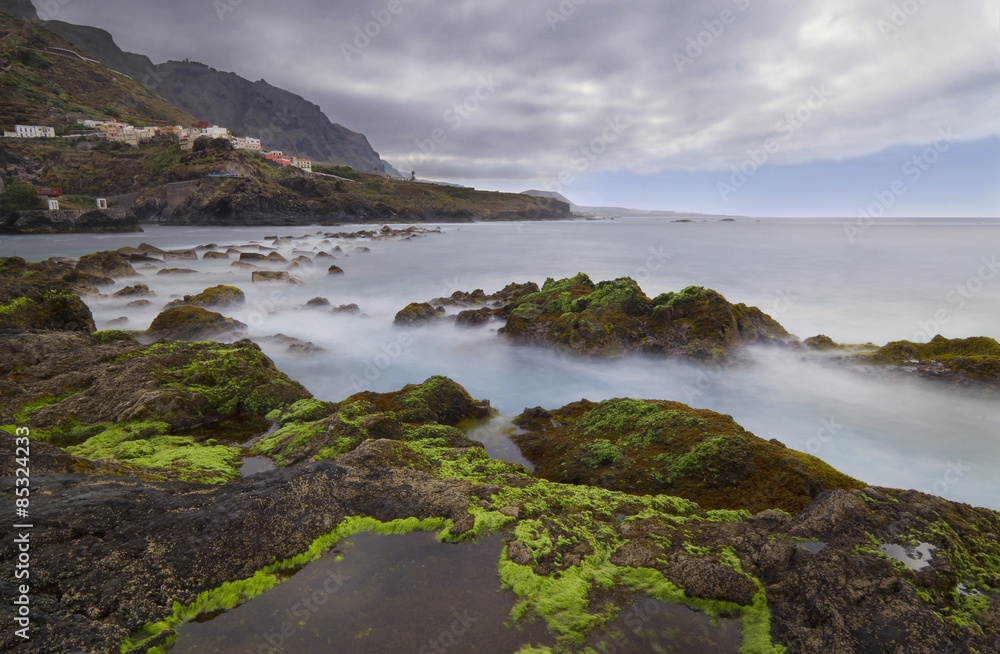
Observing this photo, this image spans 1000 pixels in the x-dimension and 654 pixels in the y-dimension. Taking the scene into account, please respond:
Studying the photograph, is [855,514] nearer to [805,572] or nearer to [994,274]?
[805,572]

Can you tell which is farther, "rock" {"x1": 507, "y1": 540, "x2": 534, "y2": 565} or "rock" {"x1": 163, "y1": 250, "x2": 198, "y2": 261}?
"rock" {"x1": 163, "y1": 250, "x2": 198, "y2": 261}

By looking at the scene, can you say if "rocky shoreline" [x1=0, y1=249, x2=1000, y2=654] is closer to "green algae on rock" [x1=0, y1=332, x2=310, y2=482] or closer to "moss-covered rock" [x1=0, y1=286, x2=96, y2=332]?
"green algae on rock" [x1=0, y1=332, x2=310, y2=482]

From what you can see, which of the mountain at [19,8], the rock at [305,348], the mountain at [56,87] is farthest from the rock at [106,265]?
the mountain at [19,8]

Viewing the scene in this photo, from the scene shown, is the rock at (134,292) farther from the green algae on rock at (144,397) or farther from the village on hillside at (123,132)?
the village on hillside at (123,132)

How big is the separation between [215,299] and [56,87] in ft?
528

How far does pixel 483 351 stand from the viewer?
58.9 feet

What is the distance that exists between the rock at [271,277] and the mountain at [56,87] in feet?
373

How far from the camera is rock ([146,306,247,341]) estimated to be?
15.8 metres

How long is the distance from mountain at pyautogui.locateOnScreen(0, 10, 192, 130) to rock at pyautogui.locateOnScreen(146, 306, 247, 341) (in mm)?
126283

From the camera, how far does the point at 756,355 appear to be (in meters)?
16.1

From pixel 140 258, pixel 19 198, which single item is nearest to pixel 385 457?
pixel 140 258

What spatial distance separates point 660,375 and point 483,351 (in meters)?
7.11

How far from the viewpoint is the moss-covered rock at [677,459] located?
631 centimetres

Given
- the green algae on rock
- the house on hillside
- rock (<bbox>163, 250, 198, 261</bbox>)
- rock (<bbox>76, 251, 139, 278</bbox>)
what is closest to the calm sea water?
rock (<bbox>76, 251, 139, 278</bbox>)
